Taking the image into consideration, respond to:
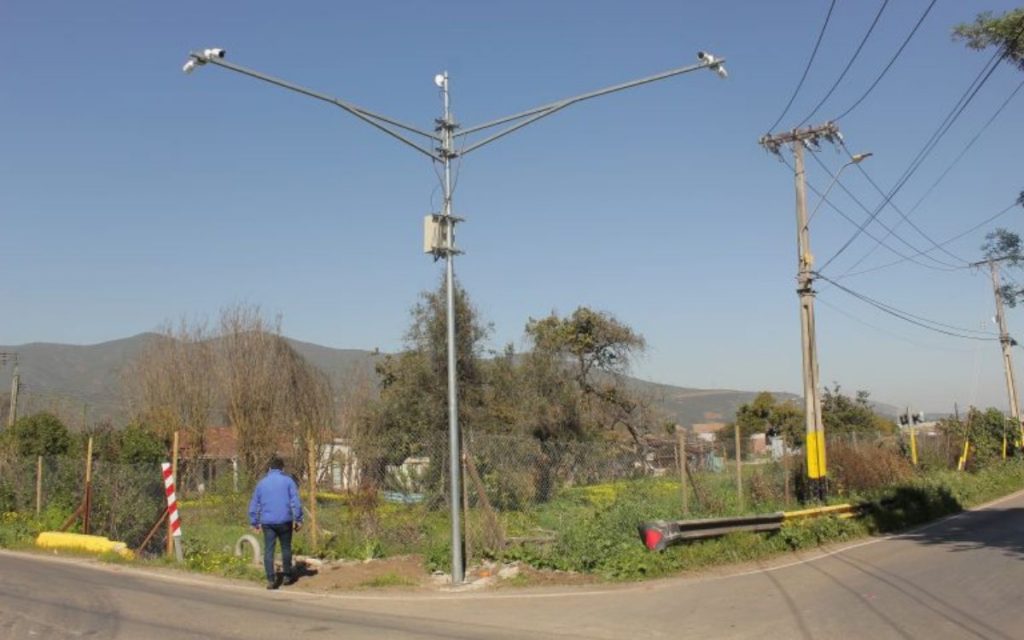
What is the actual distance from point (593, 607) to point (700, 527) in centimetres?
384

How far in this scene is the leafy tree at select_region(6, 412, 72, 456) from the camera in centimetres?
2494

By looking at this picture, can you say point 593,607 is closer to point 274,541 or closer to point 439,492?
point 274,541

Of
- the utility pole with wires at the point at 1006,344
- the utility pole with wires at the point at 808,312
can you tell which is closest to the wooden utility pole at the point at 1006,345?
the utility pole with wires at the point at 1006,344

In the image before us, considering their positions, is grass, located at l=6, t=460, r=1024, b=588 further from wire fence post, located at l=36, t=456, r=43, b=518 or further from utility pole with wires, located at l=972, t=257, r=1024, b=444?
utility pole with wires, located at l=972, t=257, r=1024, b=444

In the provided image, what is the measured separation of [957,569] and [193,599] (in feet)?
35.5

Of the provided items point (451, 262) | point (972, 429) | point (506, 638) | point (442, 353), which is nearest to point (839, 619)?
point (506, 638)

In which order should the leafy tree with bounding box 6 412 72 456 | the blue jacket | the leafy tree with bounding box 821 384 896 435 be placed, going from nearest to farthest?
1. the blue jacket
2. the leafy tree with bounding box 6 412 72 456
3. the leafy tree with bounding box 821 384 896 435

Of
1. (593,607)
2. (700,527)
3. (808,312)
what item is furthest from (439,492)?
(808,312)

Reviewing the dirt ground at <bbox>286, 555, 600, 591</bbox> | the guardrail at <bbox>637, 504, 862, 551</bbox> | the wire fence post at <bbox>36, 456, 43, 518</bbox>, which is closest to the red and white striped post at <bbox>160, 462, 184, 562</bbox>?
the dirt ground at <bbox>286, 555, 600, 591</bbox>

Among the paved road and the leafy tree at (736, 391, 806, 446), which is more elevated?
the leafy tree at (736, 391, 806, 446)

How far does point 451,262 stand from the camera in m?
13.4

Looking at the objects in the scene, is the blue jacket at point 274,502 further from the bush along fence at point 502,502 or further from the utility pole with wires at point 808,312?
the utility pole with wires at point 808,312

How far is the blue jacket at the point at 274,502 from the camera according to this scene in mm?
12273

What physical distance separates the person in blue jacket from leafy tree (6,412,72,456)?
1604cm
